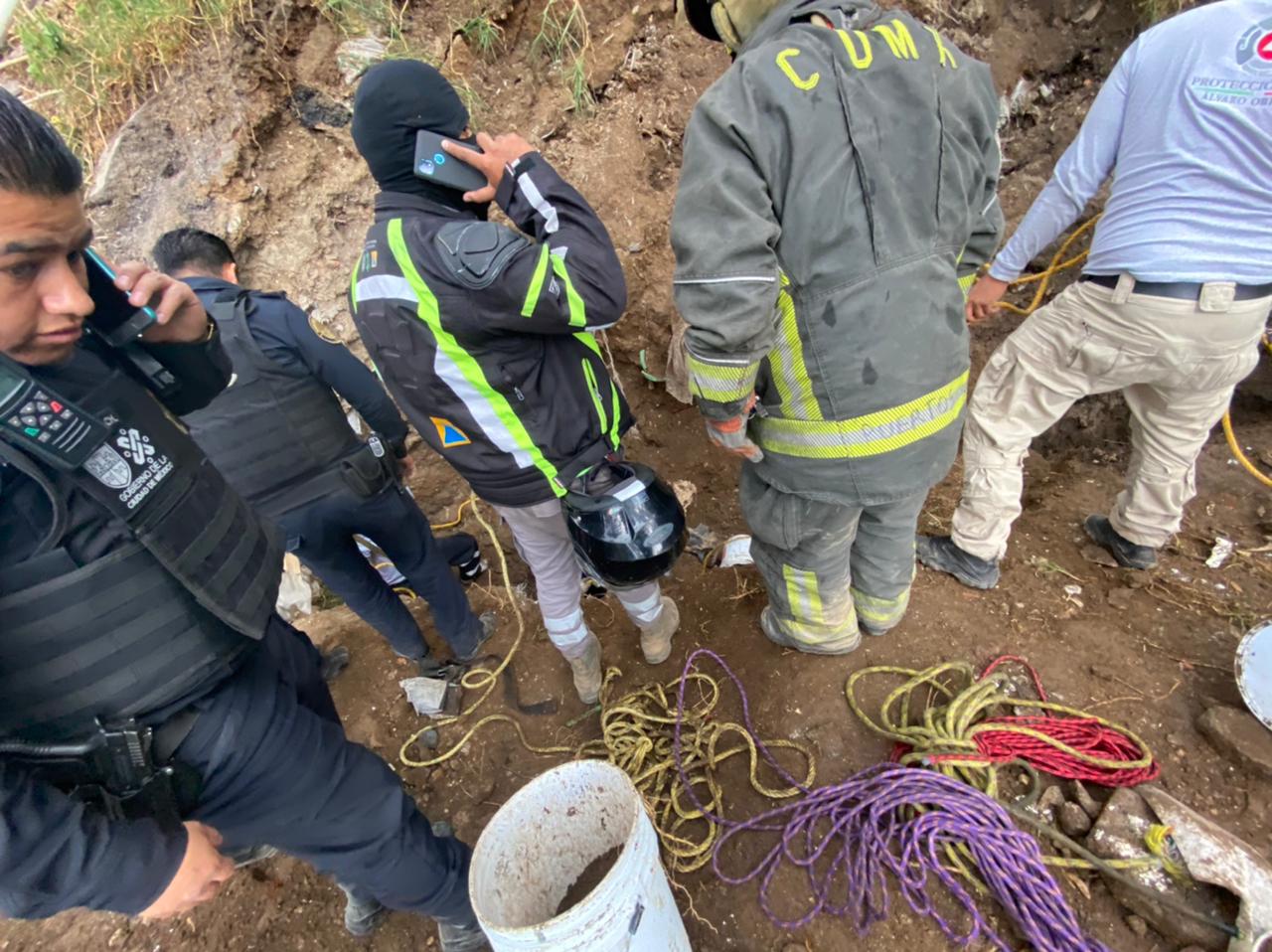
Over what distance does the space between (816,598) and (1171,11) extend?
4.45 meters

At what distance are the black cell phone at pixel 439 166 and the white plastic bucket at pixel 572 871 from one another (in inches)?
65.5

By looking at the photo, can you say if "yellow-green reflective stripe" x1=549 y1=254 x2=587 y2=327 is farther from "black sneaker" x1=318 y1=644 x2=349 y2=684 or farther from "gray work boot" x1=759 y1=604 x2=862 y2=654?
"black sneaker" x1=318 y1=644 x2=349 y2=684

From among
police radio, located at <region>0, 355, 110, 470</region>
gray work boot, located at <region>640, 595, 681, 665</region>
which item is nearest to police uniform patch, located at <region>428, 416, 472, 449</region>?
police radio, located at <region>0, 355, 110, 470</region>

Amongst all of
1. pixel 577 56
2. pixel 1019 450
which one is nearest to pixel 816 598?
pixel 1019 450

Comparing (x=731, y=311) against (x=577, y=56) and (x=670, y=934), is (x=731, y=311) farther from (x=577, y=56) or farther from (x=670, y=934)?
(x=577, y=56)

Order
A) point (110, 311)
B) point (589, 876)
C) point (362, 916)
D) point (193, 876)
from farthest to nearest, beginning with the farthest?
1. point (362, 916)
2. point (589, 876)
3. point (110, 311)
4. point (193, 876)

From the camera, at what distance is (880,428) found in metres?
1.84

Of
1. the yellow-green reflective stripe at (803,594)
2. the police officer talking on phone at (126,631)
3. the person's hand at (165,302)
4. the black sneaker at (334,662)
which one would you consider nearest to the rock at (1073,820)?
the yellow-green reflective stripe at (803,594)

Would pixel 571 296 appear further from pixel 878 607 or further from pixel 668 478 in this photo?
pixel 668 478

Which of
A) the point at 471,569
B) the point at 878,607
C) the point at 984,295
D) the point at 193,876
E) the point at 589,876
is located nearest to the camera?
the point at 193,876

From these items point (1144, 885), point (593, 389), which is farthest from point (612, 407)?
point (1144, 885)

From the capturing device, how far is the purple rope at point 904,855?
5.67ft

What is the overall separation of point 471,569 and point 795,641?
6.57 ft

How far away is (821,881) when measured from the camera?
6.38 ft
